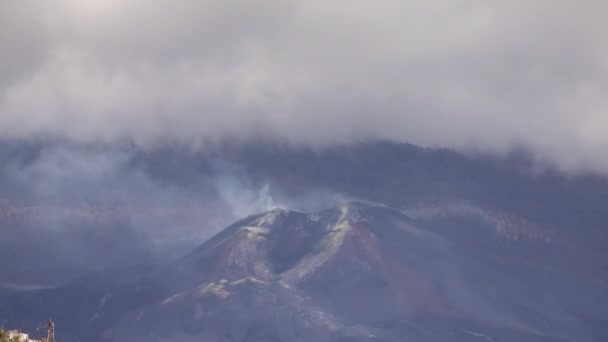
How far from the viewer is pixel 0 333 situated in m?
50.7

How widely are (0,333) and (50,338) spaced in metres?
2.57

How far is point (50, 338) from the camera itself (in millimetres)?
49844
